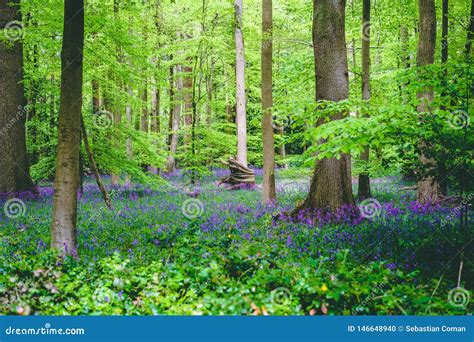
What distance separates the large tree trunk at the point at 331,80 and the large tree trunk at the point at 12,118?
9011mm

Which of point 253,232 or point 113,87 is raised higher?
point 113,87

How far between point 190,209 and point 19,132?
6241 millimetres

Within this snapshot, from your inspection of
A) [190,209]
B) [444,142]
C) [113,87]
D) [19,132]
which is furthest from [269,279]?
[19,132]

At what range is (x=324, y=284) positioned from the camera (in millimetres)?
3730

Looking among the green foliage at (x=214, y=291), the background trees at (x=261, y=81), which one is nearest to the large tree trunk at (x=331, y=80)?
the background trees at (x=261, y=81)

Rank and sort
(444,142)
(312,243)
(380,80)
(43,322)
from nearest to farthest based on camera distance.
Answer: (43,322)
(444,142)
(312,243)
(380,80)

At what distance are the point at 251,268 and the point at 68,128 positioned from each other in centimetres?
316

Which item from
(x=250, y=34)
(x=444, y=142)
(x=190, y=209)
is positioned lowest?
(x=190, y=209)

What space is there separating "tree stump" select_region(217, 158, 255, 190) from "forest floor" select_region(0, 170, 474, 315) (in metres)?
8.80

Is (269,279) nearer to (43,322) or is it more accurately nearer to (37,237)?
(43,322)

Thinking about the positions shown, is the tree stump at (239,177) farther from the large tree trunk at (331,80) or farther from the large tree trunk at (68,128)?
the large tree trunk at (68,128)

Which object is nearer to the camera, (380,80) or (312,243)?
(312,243)

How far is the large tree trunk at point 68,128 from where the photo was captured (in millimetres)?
5340

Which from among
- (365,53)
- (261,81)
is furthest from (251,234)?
(261,81)
